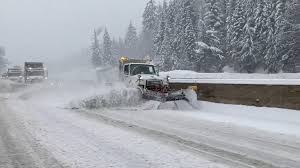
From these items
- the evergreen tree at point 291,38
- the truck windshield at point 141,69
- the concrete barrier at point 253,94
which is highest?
the evergreen tree at point 291,38

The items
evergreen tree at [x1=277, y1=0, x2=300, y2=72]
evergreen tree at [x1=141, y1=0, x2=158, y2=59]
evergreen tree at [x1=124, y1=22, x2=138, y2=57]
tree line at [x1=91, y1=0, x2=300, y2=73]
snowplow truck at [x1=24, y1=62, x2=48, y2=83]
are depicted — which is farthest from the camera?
evergreen tree at [x1=124, y1=22, x2=138, y2=57]

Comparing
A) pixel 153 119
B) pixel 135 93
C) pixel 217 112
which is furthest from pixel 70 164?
pixel 135 93

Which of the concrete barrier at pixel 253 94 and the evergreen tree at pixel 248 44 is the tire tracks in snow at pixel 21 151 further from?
the evergreen tree at pixel 248 44

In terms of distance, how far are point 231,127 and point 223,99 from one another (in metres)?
5.55

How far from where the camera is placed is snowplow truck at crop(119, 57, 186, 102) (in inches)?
723

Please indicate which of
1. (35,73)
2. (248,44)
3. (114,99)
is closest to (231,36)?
(248,44)

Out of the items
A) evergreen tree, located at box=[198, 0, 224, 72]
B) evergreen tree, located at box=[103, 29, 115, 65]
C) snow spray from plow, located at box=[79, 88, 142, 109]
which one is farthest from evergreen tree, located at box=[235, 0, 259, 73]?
evergreen tree, located at box=[103, 29, 115, 65]

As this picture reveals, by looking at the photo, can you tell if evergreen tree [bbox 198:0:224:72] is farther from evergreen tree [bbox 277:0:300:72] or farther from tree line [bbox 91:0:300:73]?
evergreen tree [bbox 277:0:300:72]

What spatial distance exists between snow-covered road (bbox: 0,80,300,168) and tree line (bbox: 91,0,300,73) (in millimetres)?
39327

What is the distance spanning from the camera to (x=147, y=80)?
2011cm

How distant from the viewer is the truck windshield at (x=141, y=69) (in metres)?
22.2

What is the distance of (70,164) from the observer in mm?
7363

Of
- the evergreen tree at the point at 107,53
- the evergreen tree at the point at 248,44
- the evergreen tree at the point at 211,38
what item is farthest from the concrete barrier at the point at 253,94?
the evergreen tree at the point at 107,53

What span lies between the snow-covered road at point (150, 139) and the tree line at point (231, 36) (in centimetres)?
3933
